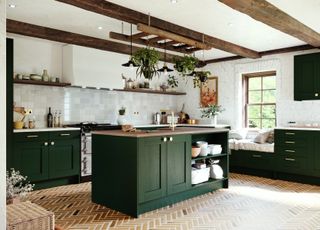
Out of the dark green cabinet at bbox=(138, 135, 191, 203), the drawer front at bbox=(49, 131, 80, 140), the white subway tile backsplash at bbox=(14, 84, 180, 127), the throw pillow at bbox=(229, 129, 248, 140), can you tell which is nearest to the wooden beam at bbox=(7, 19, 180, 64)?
the white subway tile backsplash at bbox=(14, 84, 180, 127)

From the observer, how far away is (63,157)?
17.1 feet

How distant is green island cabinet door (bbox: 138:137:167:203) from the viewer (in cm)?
354

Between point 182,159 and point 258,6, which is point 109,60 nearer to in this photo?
point 182,159

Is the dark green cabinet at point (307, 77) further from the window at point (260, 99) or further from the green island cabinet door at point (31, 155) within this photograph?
the green island cabinet door at point (31, 155)

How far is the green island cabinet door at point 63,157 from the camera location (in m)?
5.06

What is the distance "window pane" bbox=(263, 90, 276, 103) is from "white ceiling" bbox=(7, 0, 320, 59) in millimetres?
1470

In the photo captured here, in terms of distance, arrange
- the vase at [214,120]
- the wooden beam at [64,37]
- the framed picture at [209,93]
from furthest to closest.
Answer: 1. the framed picture at [209,93]
2. the vase at [214,120]
3. the wooden beam at [64,37]

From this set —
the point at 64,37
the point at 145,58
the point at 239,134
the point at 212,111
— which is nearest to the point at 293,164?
the point at 239,134

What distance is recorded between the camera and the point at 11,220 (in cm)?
204

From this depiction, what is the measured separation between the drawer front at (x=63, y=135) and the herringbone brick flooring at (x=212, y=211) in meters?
0.88

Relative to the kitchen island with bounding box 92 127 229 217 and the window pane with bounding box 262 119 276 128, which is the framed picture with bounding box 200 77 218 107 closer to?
the window pane with bounding box 262 119 276 128

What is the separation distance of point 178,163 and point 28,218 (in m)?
2.32

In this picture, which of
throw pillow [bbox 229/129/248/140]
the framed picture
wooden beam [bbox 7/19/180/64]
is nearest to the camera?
wooden beam [bbox 7/19/180/64]

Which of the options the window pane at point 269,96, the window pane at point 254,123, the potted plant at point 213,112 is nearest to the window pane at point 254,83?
the window pane at point 269,96
